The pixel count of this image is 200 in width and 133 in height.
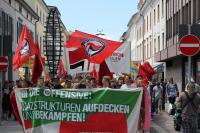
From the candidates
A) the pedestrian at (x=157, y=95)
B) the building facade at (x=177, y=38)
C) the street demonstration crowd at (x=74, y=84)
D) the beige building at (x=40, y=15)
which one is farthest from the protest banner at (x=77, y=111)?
the beige building at (x=40, y=15)

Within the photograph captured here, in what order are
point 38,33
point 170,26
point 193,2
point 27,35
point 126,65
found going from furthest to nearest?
point 38,33 → point 170,26 → point 193,2 → point 126,65 → point 27,35

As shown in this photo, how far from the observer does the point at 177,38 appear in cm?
3219

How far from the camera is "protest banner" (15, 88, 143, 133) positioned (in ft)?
33.2

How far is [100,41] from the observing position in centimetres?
1727

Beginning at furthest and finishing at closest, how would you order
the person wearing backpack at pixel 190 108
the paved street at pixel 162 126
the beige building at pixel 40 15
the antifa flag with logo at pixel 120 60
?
the beige building at pixel 40 15 < the antifa flag with logo at pixel 120 60 < the paved street at pixel 162 126 < the person wearing backpack at pixel 190 108

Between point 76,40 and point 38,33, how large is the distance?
145ft

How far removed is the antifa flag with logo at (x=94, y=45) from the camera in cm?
1698

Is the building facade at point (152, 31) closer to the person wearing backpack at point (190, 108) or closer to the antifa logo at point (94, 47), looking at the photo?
the antifa logo at point (94, 47)

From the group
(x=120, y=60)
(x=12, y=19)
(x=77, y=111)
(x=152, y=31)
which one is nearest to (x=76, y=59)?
(x=120, y=60)

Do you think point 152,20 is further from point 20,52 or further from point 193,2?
point 20,52

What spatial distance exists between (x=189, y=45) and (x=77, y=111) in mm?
3801

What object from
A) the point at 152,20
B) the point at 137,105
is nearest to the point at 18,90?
the point at 137,105

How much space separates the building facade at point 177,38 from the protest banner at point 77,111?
1557 centimetres

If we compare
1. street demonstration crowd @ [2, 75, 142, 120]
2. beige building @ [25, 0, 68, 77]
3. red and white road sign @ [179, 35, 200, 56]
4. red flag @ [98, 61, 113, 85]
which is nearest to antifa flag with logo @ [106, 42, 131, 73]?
street demonstration crowd @ [2, 75, 142, 120]
